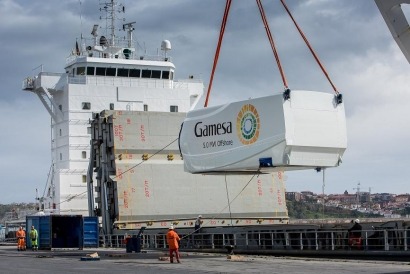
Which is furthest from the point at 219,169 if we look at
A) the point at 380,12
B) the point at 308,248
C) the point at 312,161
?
the point at 380,12

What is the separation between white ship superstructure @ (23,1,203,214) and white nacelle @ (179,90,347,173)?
16613 millimetres

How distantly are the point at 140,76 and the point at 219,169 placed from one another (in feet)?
67.8

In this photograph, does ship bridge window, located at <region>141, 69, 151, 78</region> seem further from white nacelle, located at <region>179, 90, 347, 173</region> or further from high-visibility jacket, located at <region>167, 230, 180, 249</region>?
high-visibility jacket, located at <region>167, 230, 180, 249</region>

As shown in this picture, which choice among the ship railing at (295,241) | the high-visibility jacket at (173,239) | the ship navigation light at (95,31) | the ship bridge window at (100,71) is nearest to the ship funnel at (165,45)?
the ship navigation light at (95,31)

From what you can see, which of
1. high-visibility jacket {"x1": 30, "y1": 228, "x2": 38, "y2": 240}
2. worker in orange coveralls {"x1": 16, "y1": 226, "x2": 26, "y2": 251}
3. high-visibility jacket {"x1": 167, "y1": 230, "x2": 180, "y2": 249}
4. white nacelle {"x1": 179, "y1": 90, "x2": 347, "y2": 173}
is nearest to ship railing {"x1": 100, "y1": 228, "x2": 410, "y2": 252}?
high-visibility jacket {"x1": 167, "y1": 230, "x2": 180, "y2": 249}

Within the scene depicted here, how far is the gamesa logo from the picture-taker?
21.9 m

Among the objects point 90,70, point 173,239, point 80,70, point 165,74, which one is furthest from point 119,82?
point 173,239

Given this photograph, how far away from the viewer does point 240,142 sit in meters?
22.4

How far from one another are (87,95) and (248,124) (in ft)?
62.5

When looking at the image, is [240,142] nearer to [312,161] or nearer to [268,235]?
[312,161]

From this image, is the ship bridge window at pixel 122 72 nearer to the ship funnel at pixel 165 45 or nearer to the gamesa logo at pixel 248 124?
the ship funnel at pixel 165 45

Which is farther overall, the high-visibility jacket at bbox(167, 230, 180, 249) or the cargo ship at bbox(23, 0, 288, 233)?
the cargo ship at bbox(23, 0, 288, 233)

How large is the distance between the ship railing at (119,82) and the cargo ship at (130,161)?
51 mm

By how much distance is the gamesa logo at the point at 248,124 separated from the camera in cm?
2186
